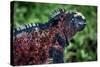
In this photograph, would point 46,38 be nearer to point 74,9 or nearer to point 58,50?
point 58,50

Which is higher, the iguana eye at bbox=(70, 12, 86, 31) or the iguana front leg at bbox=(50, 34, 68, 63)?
the iguana eye at bbox=(70, 12, 86, 31)

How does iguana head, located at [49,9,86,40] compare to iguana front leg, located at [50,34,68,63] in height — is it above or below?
above

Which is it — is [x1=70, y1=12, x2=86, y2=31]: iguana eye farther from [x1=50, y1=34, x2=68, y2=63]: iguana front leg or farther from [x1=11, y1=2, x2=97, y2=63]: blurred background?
[x1=50, y1=34, x2=68, y2=63]: iguana front leg

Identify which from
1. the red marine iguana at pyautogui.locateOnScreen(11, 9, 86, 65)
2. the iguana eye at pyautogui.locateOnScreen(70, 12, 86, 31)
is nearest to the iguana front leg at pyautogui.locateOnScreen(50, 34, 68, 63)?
the red marine iguana at pyautogui.locateOnScreen(11, 9, 86, 65)

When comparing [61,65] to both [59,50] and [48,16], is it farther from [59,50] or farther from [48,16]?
[48,16]

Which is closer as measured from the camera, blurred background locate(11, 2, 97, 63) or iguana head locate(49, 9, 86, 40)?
blurred background locate(11, 2, 97, 63)

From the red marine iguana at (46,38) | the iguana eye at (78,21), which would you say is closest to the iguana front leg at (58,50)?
the red marine iguana at (46,38)

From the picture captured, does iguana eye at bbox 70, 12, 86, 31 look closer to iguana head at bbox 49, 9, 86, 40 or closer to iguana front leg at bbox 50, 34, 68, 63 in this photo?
iguana head at bbox 49, 9, 86, 40

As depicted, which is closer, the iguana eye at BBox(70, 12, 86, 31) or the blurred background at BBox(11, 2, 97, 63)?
the blurred background at BBox(11, 2, 97, 63)
